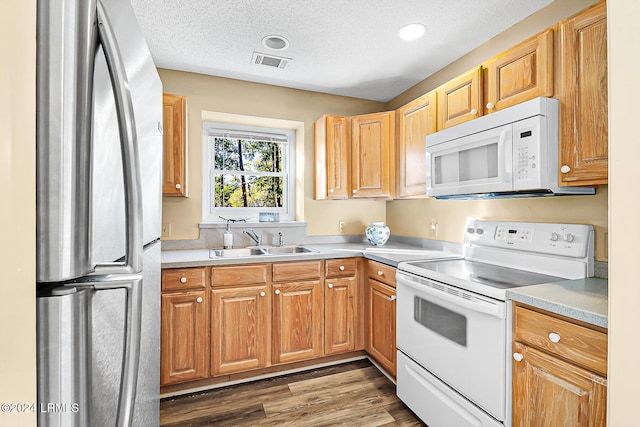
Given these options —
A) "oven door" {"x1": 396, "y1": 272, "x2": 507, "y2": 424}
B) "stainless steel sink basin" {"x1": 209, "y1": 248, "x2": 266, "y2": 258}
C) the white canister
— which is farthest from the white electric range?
"stainless steel sink basin" {"x1": 209, "y1": 248, "x2": 266, "y2": 258}

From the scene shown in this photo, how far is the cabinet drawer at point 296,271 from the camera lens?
2326 mm

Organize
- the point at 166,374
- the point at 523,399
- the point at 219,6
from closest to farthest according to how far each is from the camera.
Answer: the point at 523,399 < the point at 219,6 < the point at 166,374

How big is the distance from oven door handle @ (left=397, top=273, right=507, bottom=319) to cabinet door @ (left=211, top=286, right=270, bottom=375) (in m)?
1.05

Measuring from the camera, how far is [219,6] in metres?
1.82

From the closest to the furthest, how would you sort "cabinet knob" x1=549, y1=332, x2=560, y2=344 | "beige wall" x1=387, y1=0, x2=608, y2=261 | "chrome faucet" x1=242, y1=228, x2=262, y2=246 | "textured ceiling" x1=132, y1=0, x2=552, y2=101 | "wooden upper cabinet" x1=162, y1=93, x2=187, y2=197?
"cabinet knob" x1=549, y1=332, x2=560, y2=344, "beige wall" x1=387, y1=0, x2=608, y2=261, "textured ceiling" x1=132, y1=0, x2=552, y2=101, "wooden upper cabinet" x1=162, y1=93, x2=187, y2=197, "chrome faucet" x1=242, y1=228, x2=262, y2=246

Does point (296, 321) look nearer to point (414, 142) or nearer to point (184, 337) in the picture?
point (184, 337)

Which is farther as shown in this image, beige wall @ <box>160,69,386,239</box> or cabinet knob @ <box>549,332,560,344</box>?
beige wall @ <box>160,69,386,239</box>

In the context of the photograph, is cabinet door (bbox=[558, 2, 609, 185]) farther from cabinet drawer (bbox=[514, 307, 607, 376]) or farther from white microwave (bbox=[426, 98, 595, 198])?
cabinet drawer (bbox=[514, 307, 607, 376])

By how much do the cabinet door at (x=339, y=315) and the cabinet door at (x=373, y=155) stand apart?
0.85 meters

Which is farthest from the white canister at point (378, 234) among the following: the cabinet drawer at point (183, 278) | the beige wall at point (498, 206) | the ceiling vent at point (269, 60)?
the ceiling vent at point (269, 60)
